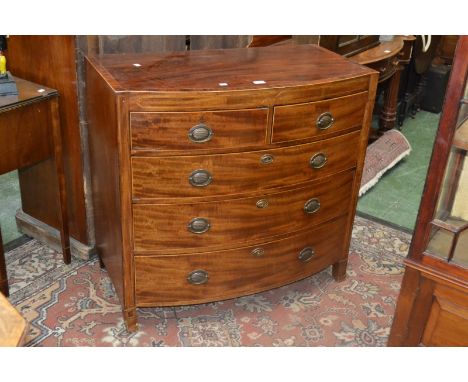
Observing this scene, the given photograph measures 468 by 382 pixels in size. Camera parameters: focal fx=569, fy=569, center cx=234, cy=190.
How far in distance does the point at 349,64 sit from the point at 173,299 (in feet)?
4.27

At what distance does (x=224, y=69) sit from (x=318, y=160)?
56 centimetres

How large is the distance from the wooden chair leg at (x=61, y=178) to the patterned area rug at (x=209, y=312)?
119 millimetres

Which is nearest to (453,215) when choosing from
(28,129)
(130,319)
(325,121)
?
(325,121)

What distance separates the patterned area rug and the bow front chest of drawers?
177 mm

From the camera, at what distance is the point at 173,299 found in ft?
8.28

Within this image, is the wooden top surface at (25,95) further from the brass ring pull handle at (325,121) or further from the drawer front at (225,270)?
the brass ring pull handle at (325,121)

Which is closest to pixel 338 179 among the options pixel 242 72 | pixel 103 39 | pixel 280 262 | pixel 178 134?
pixel 280 262

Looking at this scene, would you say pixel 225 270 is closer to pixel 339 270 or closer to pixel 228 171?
pixel 228 171

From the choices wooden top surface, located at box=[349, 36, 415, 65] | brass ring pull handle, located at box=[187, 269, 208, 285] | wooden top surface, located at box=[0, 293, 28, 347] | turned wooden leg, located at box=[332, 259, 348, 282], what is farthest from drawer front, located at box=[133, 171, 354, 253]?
wooden top surface, located at box=[349, 36, 415, 65]

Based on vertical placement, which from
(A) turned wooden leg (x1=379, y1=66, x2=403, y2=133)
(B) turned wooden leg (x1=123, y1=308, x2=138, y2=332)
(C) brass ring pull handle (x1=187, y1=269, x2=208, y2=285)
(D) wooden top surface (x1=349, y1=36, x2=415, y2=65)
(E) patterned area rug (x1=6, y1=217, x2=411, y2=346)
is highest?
(D) wooden top surface (x1=349, y1=36, x2=415, y2=65)

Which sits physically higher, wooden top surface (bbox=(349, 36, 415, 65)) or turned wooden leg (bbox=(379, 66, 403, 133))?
wooden top surface (bbox=(349, 36, 415, 65))

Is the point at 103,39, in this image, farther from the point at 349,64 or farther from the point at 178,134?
the point at 349,64

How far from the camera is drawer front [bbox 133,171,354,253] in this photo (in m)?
2.32

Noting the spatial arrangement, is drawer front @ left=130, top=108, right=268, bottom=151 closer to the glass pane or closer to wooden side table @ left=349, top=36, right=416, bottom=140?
the glass pane
